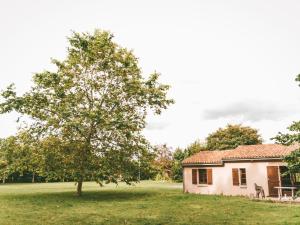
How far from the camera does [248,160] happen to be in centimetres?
2686

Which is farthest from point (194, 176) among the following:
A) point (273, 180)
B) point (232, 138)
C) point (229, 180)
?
point (232, 138)

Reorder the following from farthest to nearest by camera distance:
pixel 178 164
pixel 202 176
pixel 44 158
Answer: pixel 178 164 → pixel 202 176 → pixel 44 158

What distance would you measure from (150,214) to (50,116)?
1282 cm

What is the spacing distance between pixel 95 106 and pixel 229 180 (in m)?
14.3

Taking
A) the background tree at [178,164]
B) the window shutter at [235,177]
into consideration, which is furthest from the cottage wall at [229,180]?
the background tree at [178,164]

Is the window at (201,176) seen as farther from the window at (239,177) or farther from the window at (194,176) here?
the window at (239,177)

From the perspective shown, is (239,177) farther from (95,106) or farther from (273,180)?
(95,106)

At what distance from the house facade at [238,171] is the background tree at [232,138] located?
29.0 m

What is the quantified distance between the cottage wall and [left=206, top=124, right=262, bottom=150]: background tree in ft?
102

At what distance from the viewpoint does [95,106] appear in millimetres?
25047

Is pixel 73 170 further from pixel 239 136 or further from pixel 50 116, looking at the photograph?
pixel 239 136

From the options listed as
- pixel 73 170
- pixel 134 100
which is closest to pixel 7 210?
pixel 73 170

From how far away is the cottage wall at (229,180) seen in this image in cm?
2592

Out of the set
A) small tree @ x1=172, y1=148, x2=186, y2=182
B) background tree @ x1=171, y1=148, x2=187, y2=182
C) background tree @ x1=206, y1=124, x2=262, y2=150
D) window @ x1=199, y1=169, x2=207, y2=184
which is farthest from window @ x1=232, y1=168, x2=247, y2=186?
background tree @ x1=206, y1=124, x2=262, y2=150
